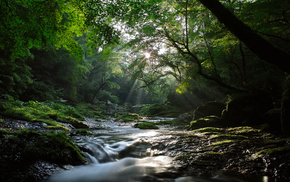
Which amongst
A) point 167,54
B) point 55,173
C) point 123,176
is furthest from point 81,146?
point 167,54

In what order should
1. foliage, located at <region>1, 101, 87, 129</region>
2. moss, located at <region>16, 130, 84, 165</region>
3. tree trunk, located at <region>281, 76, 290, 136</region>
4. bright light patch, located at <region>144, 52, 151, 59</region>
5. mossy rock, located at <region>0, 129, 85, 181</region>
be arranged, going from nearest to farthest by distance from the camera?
1. mossy rock, located at <region>0, 129, 85, 181</region>
2. moss, located at <region>16, 130, 84, 165</region>
3. tree trunk, located at <region>281, 76, 290, 136</region>
4. foliage, located at <region>1, 101, 87, 129</region>
5. bright light patch, located at <region>144, 52, 151, 59</region>

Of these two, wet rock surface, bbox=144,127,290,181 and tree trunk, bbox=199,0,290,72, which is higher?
tree trunk, bbox=199,0,290,72

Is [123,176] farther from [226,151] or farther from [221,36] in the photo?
[221,36]

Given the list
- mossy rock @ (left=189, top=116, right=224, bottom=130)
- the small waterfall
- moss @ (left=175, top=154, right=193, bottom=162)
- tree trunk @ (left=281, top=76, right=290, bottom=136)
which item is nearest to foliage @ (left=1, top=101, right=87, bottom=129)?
the small waterfall

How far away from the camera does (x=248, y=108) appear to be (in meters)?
6.43

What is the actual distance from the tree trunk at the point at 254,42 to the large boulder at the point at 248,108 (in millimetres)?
4227

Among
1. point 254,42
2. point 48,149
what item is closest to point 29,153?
point 48,149

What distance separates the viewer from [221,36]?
6871 mm

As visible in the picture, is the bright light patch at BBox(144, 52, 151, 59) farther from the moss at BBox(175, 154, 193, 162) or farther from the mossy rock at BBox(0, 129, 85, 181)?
the mossy rock at BBox(0, 129, 85, 181)

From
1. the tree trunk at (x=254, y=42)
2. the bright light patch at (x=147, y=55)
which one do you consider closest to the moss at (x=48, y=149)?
the tree trunk at (x=254, y=42)

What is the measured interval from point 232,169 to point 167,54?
1236 centimetres

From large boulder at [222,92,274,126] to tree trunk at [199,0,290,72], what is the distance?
4.23 metres

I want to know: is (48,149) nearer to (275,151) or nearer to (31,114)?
(275,151)

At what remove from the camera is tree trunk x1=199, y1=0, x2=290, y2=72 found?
266cm
